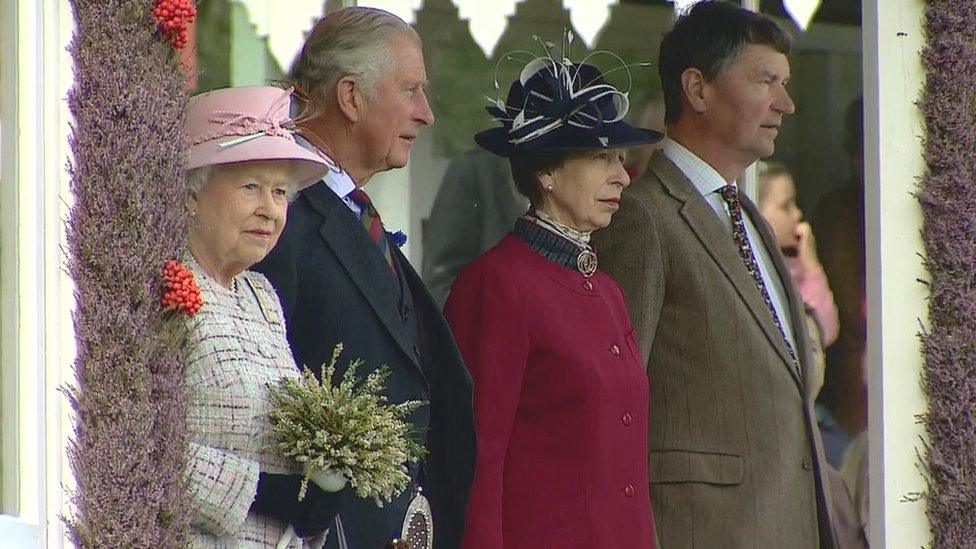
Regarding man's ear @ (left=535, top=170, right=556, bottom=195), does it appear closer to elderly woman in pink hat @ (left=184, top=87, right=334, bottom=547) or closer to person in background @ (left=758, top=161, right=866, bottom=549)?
elderly woman in pink hat @ (left=184, top=87, right=334, bottom=547)

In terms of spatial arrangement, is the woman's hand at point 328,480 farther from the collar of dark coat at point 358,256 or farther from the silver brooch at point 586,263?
the silver brooch at point 586,263

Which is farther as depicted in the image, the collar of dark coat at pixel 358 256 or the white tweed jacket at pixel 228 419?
the collar of dark coat at pixel 358 256

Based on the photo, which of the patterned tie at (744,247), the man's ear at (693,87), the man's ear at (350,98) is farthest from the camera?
the man's ear at (693,87)

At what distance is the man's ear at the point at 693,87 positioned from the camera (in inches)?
203

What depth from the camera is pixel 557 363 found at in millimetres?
4438

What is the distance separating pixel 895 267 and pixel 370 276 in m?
1.56

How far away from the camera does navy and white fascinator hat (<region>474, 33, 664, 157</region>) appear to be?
4609 millimetres

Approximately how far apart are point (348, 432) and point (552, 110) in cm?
137

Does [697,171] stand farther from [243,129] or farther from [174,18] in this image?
[174,18]

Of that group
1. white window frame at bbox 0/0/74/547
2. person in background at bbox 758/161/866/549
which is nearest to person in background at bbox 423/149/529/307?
person in background at bbox 758/161/866/549

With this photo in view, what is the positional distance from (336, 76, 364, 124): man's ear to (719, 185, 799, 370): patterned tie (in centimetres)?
119

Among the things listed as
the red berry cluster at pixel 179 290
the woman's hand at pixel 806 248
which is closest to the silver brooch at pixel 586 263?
the red berry cluster at pixel 179 290

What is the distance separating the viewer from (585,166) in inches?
182

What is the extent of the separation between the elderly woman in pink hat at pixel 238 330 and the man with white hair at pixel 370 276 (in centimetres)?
19
